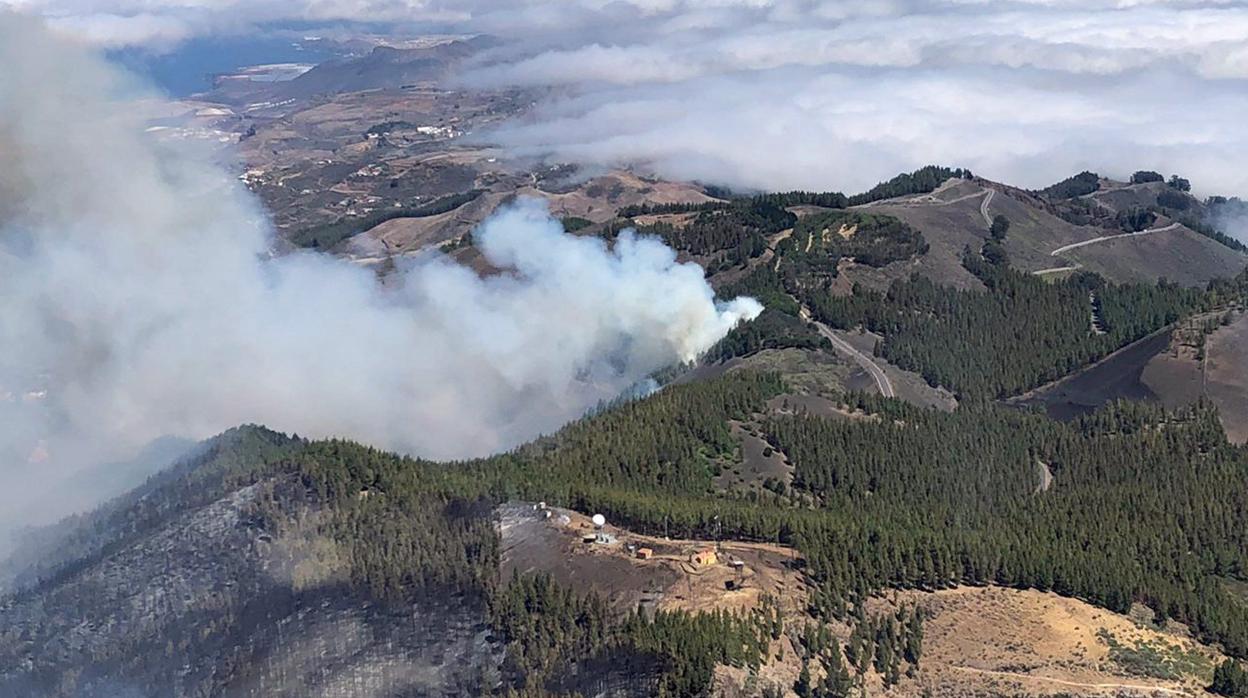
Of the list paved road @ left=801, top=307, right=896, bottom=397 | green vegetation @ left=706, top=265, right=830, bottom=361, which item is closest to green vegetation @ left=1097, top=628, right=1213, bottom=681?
paved road @ left=801, top=307, right=896, bottom=397

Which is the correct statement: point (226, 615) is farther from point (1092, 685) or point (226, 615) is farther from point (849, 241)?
point (849, 241)

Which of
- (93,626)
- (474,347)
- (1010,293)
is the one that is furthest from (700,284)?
(93,626)

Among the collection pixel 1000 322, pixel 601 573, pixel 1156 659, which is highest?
pixel 601 573

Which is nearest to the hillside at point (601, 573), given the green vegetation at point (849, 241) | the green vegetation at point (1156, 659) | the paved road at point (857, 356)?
the green vegetation at point (1156, 659)

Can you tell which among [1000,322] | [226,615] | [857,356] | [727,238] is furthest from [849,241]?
[226,615]

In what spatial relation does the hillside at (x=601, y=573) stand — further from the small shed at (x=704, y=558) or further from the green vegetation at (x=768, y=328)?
the green vegetation at (x=768, y=328)

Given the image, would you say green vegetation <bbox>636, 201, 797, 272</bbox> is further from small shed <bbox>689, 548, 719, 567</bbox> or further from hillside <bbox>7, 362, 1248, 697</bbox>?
small shed <bbox>689, 548, 719, 567</bbox>

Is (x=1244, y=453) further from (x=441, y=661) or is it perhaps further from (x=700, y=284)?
(x=441, y=661)
